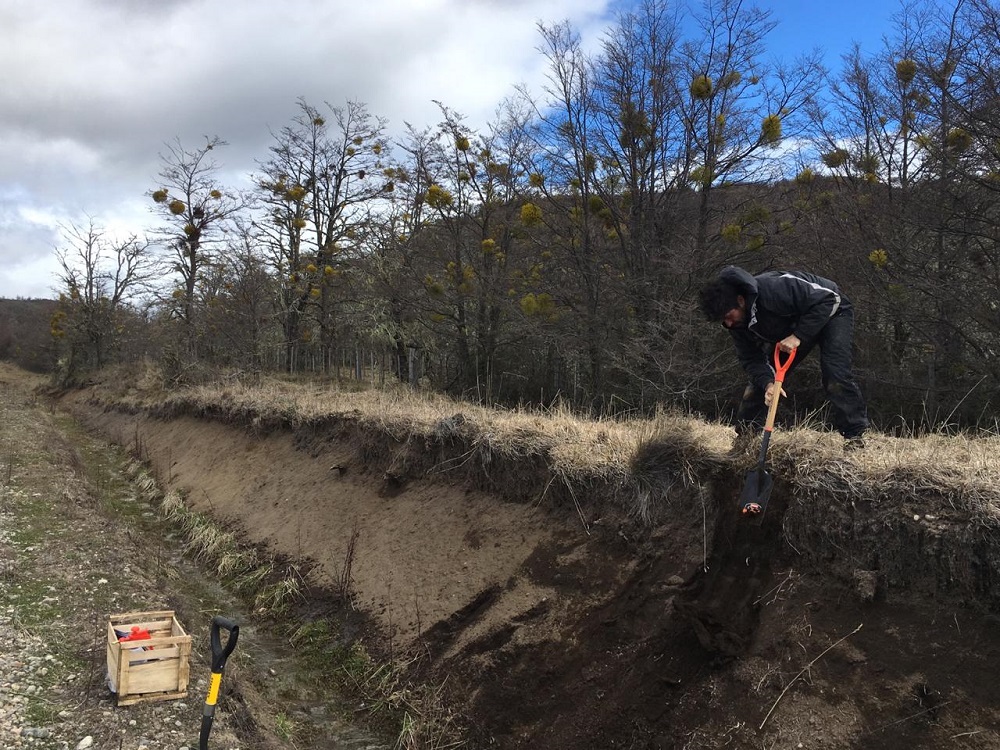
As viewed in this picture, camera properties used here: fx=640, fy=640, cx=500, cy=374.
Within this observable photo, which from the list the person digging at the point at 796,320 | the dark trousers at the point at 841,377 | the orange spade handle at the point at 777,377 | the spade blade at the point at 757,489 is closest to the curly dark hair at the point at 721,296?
the person digging at the point at 796,320

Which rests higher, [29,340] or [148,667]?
[29,340]

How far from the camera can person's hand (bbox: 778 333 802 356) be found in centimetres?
483

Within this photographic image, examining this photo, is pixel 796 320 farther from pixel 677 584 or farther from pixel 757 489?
pixel 677 584

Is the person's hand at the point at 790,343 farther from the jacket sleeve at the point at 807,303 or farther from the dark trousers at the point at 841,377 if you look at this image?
the dark trousers at the point at 841,377

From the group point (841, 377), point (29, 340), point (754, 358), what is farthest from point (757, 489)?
point (29, 340)

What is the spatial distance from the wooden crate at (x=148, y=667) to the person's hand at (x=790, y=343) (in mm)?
5061

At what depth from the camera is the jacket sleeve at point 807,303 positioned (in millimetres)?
4859

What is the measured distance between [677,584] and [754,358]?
1960 millimetres

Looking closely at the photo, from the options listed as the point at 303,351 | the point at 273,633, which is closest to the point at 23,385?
the point at 303,351

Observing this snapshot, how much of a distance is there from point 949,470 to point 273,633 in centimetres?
690

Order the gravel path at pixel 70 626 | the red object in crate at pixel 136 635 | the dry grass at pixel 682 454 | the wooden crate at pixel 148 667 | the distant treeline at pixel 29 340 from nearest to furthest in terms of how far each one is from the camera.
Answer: the dry grass at pixel 682 454, the gravel path at pixel 70 626, the wooden crate at pixel 148 667, the red object in crate at pixel 136 635, the distant treeline at pixel 29 340

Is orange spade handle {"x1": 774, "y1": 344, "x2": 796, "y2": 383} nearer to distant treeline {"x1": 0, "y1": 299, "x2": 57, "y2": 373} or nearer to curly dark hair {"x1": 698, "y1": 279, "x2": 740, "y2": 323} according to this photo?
curly dark hair {"x1": 698, "y1": 279, "x2": 740, "y2": 323}

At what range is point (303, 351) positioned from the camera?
28.3 m

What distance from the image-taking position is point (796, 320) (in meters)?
5.05
